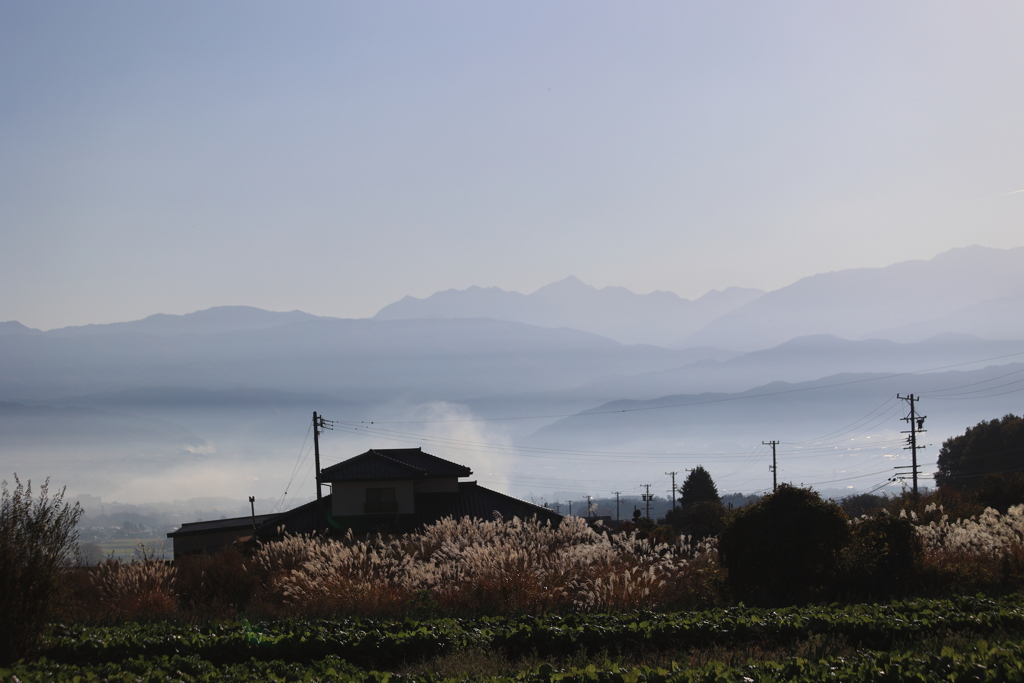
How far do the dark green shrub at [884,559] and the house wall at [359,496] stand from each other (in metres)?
24.2

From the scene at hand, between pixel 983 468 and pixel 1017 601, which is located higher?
pixel 1017 601

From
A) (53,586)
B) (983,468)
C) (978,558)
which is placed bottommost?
(983,468)

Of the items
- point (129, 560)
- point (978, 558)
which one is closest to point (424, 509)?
point (129, 560)

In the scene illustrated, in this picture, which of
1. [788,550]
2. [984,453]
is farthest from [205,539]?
[984,453]

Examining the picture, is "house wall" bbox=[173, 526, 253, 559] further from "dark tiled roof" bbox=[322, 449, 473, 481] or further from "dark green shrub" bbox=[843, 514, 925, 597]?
"dark green shrub" bbox=[843, 514, 925, 597]

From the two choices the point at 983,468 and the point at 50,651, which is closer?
the point at 50,651

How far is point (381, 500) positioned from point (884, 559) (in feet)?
83.1

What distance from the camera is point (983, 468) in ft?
191

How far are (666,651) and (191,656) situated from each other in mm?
5588

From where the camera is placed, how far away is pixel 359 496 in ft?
114

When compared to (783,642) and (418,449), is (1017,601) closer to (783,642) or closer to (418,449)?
(783,642)

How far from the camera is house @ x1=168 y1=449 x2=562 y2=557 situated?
34469 mm

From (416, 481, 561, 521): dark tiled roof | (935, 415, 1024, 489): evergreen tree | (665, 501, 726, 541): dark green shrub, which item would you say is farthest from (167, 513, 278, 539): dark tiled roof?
(935, 415, 1024, 489): evergreen tree

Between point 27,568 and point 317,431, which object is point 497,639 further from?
point 317,431
